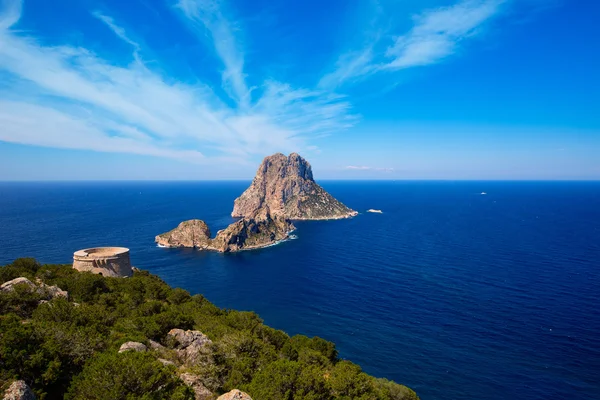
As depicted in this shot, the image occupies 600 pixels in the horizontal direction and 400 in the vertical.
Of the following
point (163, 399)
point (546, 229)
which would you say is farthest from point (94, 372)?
point (546, 229)

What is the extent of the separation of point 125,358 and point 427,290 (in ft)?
257

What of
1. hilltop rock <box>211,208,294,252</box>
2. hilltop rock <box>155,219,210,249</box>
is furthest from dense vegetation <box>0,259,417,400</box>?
hilltop rock <box>155,219,210,249</box>

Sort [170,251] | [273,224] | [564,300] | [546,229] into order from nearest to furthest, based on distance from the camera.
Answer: [564,300] < [170,251] < [546,229] < [273,224]

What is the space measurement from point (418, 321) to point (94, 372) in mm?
64270

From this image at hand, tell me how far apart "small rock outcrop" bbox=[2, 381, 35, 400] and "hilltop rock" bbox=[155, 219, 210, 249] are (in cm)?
12679

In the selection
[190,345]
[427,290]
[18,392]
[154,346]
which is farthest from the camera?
[427,290]

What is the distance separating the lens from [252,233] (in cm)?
15062

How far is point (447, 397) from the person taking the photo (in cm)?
4628

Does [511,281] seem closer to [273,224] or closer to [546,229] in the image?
[546,229]

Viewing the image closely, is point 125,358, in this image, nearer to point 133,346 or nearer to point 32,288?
point 133,346

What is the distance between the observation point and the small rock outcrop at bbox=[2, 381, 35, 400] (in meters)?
13.9

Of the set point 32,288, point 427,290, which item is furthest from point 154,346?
point 427,290

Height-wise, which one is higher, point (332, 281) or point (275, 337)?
point (275, 337)

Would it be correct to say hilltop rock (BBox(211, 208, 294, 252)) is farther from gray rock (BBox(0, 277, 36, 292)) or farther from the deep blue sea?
gray rock (BBox(0, 277, 36, 292))
